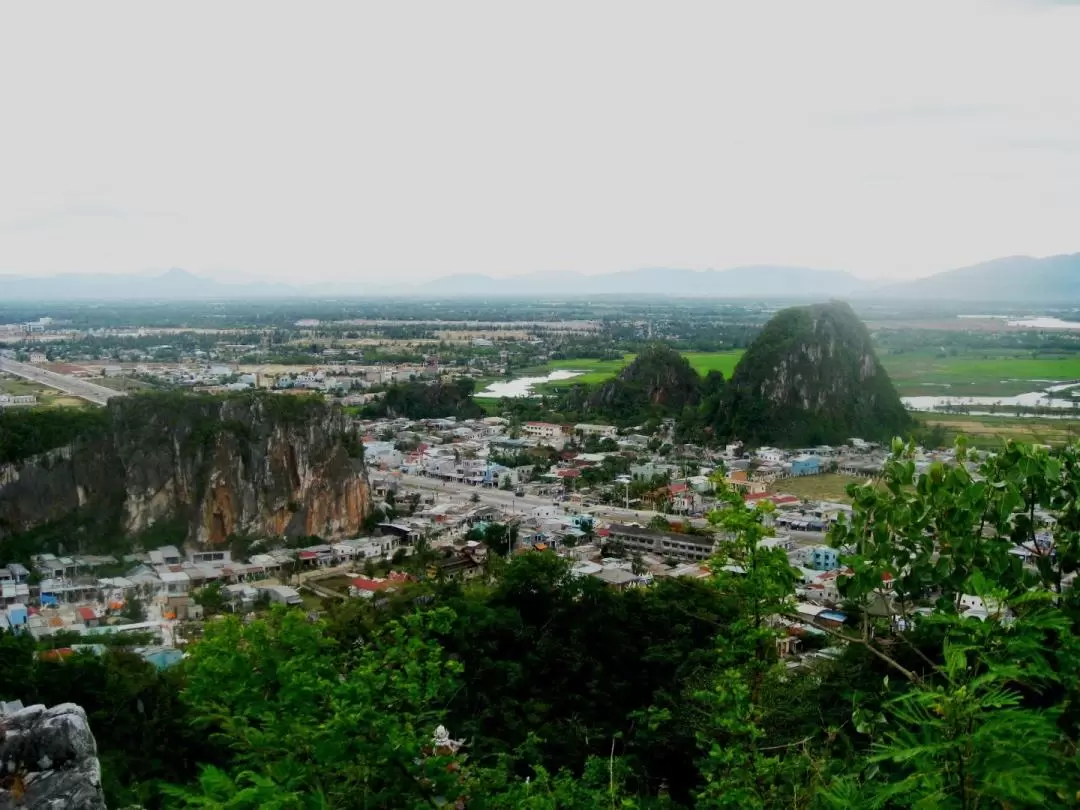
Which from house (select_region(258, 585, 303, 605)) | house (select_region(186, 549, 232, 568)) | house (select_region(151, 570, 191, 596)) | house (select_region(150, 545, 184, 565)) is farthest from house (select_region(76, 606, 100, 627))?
house (select_region(186, 549, 232, 568))

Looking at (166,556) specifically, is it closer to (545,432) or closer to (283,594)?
(283,594)

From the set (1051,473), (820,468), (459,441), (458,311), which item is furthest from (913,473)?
(458,311)

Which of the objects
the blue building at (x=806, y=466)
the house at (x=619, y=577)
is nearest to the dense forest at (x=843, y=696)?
the house at (x=619, y=577)

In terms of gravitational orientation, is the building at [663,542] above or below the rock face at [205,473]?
below

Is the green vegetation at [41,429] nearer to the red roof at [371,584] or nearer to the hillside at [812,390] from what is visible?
the red roof at [371,584]

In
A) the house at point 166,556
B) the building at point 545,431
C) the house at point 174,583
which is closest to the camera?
the house at point 174,583

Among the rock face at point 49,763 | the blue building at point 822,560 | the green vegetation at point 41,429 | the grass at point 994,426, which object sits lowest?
the blue building at point 822,560

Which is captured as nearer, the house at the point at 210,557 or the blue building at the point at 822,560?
the blue building at the point at 822,560

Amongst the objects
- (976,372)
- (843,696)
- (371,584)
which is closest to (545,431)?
(976,372)
